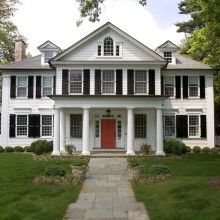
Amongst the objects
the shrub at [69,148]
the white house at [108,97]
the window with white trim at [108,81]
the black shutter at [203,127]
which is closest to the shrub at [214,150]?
the white house at [108,97]

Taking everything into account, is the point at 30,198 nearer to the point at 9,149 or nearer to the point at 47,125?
the point at 9,149

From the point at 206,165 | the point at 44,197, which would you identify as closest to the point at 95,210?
the point at 44,197

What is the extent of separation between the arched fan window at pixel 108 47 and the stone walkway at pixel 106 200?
38.3 feet

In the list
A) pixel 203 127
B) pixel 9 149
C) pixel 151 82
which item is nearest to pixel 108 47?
pixel 151 82

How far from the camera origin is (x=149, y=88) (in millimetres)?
29859

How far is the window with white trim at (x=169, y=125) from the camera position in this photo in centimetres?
3219

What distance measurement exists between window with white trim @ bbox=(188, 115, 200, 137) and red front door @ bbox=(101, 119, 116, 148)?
581 centimetres

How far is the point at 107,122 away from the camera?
3133cm

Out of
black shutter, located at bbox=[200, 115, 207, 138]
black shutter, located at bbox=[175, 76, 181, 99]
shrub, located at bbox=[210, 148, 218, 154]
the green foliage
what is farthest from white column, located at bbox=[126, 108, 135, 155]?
the green foliage

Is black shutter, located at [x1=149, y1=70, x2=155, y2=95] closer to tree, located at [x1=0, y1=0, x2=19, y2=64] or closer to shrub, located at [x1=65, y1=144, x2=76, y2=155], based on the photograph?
shrub, located at [x1=65, y1=144, x2=76, y2=155]

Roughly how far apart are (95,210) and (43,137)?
862 inches

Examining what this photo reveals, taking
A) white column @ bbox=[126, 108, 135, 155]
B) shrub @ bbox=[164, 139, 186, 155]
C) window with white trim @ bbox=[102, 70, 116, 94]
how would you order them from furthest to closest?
window with white trim @ bbox=[102, 70, 116, 94] → shrub @ bbox=[164, 139, 186, 155] → white column @ bbox=[126, 108, 135, 155]

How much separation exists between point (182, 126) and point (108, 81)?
6802 millimetres

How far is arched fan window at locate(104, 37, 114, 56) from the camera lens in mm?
30391
